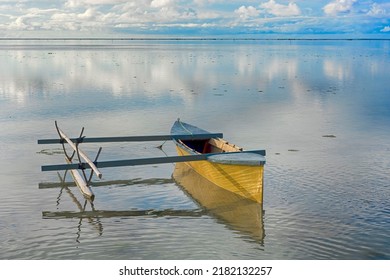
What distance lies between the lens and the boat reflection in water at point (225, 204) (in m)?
13.9

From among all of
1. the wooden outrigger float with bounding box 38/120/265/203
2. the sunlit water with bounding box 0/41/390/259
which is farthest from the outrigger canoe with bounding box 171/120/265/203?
the sunlit water with bounding box 0/41/390/259

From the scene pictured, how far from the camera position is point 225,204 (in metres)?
15.6

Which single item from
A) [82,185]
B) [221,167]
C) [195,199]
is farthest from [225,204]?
[82,185]

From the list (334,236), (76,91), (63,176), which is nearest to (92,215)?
(63,176)

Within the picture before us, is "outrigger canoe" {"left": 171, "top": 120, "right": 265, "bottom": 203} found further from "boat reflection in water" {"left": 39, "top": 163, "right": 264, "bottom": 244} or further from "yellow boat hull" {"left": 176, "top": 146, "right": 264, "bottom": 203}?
"boat reflection in water" {"left": 39, "top": 163, "right": 264, "bottom": 244}

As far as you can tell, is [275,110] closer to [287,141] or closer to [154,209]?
[287,141]

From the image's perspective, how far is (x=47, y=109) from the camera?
32.8 metres

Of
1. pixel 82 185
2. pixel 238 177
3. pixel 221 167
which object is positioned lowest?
pixel 82 185

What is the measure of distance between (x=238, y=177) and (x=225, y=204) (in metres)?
0.91

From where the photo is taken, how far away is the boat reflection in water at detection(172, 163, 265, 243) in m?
13.9

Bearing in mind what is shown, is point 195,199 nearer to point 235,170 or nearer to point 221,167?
point 221,167

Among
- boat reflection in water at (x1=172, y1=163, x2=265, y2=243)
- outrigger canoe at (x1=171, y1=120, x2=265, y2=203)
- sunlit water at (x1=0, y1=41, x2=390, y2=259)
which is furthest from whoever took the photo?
outrigger canoe at (x1=171, y1=120, x2=265, y2=203)

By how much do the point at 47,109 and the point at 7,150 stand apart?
1139 cm

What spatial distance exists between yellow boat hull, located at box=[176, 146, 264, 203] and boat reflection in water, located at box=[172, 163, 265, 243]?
0.15m
